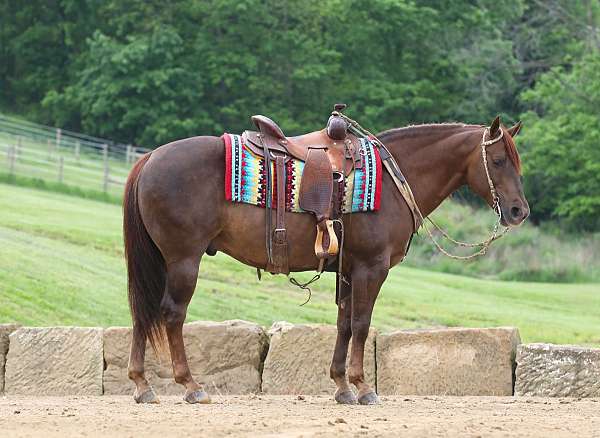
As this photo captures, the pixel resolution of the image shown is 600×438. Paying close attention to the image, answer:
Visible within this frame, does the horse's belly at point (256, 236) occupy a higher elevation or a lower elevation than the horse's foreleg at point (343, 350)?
higher

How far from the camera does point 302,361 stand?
11336mm

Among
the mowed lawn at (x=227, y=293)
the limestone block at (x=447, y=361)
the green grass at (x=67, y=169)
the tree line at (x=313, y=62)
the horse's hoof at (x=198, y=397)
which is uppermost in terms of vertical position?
the tree line at (x=313, y=62)

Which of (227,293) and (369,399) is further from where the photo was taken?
(227,293)

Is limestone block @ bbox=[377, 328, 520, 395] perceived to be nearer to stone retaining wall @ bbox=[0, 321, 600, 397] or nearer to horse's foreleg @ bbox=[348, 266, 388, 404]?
stone retaining wall @ bbox=[0, 321, 600, 397]

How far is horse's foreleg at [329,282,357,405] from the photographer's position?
1027 centimetres

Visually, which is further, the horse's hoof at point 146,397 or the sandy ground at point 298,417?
Result: the horse's hoof at point 146,397

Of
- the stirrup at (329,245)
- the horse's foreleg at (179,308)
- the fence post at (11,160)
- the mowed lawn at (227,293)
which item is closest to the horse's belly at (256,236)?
the stirrup at (329,245)

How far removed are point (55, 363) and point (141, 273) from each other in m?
1.72

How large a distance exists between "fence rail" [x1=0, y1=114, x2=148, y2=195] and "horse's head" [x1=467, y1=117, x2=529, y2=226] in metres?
26.2

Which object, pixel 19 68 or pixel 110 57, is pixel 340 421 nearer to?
pixel 110 57

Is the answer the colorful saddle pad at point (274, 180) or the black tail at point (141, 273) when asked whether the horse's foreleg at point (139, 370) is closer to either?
the black tail at point (141, 273)

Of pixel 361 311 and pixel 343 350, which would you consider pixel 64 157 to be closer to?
pixel 343 350

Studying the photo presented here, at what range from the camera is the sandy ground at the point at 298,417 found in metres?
7.98

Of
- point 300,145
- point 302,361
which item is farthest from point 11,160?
point 300,145
